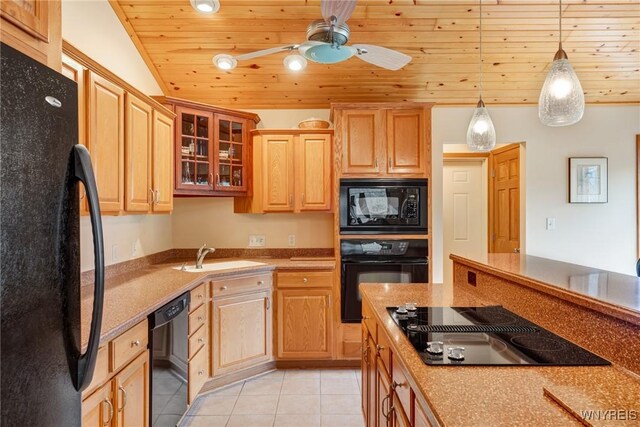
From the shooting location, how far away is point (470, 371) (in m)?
0.97

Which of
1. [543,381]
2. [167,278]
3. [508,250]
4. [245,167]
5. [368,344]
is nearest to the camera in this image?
[543,381]

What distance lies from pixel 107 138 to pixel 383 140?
2.13 meters

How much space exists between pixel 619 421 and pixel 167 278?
245cm

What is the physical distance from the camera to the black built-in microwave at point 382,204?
3158 mm

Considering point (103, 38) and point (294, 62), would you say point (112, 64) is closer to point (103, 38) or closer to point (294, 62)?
point (103, 38)

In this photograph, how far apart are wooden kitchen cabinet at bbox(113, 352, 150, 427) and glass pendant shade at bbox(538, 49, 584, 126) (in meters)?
2.27

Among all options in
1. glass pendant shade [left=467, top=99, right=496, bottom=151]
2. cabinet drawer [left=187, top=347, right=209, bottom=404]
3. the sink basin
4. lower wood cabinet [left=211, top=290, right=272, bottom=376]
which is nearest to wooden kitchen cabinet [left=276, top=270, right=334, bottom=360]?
lower wood cabinet [left=211, top=290, right=272, bottom=376]

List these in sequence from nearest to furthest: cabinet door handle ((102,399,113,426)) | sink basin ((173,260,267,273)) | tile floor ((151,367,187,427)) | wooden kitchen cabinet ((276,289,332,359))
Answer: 1. cabinet door handle ((102,399,113,426))
2. tile floor ((151,367,187,427))
3. sink basin ((173,260,267,273))
4. wooden kitchen cabinet ((276,289,332,359))

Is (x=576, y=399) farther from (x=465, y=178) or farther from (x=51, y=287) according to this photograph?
(x=465, y=178)

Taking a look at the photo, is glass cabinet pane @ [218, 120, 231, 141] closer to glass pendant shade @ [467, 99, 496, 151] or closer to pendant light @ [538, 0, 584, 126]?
glass pendant shade @ [467, 99, 496, 151]

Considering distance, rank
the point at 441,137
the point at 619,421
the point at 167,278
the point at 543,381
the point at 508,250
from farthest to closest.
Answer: the point at 508,250 < the point at 441,137 < the point at 167,278 < the point at 543,381 < the point at 619,421

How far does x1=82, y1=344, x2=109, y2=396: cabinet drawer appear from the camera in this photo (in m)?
1.35

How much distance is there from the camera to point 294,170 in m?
3.36

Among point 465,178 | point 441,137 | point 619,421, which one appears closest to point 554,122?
point 619,421
